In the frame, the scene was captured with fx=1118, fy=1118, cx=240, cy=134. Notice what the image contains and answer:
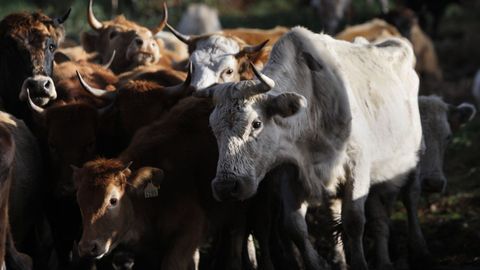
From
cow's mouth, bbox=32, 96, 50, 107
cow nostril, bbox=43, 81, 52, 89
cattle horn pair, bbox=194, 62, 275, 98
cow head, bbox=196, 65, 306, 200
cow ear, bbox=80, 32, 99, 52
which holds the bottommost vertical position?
cow ear, bbox=80, 32, 99, 52

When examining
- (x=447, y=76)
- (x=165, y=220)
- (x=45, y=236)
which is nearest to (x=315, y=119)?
(x=165, y=220)

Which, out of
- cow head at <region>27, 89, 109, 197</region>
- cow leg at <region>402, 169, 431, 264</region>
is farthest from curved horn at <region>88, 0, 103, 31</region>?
cow leg at <region>402, 169, 431, 264</region>

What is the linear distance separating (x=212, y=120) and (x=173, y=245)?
3.66 feet

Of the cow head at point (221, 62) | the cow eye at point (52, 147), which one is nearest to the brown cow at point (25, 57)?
the cow eye at point (52, 147)

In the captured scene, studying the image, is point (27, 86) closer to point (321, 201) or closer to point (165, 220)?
point (165, 220)

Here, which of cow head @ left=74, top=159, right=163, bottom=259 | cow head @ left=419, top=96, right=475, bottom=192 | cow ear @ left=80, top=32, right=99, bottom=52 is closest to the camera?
cow head @ left=74, top=159, right=163, bottom=259

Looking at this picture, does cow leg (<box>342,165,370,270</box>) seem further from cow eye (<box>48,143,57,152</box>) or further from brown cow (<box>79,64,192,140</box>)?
cow eye (<box>48,143,57,152</box>)

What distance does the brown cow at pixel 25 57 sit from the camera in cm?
1098

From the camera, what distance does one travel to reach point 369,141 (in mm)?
10117

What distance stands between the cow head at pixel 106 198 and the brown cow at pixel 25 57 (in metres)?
2.29

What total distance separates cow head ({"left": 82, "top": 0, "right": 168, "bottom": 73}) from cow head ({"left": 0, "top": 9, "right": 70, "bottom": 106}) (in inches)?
71.1

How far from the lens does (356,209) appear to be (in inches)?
386

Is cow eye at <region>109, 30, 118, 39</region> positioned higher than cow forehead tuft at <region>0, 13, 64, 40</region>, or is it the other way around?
cow forehead tuft at <region>0, 13, 64, 40</region>

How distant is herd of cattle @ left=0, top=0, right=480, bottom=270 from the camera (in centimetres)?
894
